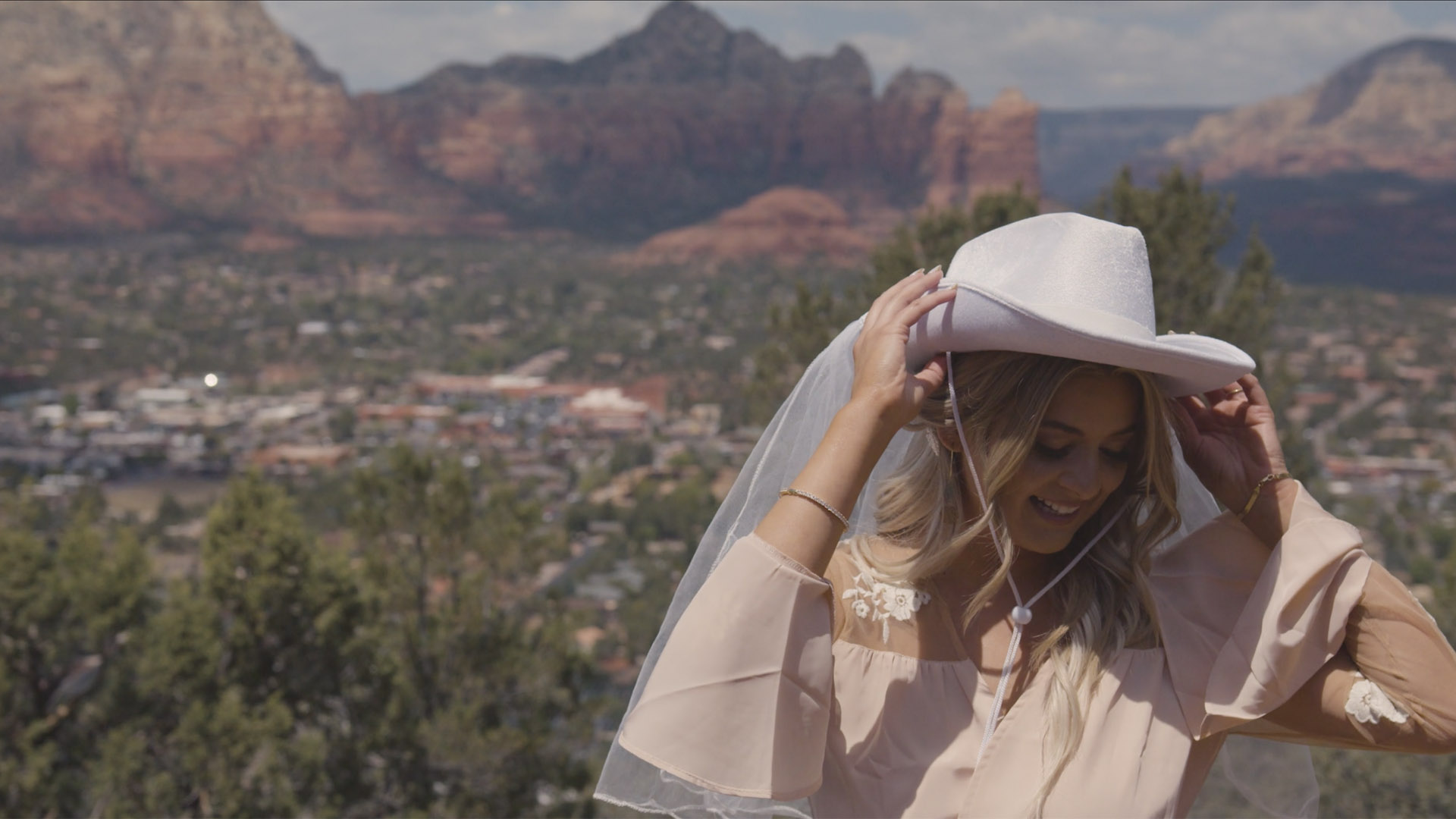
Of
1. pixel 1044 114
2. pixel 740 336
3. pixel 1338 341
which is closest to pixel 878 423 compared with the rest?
pixel 740 336

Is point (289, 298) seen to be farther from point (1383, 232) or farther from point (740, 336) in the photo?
point (1383, 232)

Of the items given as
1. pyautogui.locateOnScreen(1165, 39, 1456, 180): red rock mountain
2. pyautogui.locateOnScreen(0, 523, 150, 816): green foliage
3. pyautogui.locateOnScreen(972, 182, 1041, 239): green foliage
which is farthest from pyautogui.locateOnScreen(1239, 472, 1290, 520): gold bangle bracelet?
pyautogui.locateOnScreen(1165, 39, 1456, 180): red rock mountain

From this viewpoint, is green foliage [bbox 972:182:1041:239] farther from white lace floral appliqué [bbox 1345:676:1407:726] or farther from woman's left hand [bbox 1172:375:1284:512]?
white lace floral appliqué [bbox 1345:676:1407:726]

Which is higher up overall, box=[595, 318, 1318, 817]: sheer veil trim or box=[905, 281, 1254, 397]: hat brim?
box=[905, 281, 1254, 397]: hat brim

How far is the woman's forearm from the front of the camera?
1238 mm

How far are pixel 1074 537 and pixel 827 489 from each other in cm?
39

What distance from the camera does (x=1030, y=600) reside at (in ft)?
4.72

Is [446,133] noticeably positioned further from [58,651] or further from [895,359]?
[895,359]

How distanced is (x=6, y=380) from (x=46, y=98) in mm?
31159

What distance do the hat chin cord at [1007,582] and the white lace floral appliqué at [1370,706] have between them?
0.31 meters

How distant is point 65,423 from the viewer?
4016cm

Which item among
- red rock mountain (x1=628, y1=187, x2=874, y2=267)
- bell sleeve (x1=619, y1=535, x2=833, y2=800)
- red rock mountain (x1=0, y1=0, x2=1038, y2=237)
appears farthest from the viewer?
red rock mountain (x1=628, y1=187, x2=874, y2=267)

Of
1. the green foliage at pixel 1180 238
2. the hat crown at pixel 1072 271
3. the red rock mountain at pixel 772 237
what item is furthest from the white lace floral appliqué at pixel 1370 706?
the red rock mountain at pixel 772 237

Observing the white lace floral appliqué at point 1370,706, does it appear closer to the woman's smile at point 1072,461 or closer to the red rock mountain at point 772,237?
the woman's smile at point 1072,461
